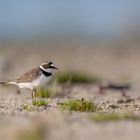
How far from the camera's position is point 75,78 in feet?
61.3

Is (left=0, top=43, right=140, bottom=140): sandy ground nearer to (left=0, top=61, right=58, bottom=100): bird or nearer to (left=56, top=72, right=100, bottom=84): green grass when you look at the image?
(left=0, top=61, right=58, bottom=100): bird

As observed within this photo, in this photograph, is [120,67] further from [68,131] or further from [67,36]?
[67,36]

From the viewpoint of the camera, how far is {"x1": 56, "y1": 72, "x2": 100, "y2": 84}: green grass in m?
17.6

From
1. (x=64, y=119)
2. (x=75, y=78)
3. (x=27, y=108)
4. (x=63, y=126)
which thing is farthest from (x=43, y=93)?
(x=63, y=126)

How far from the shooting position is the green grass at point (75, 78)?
17609mm

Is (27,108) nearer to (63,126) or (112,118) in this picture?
(112,118)

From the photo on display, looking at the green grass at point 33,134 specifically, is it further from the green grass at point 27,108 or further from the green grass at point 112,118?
the green grass at point 27,108

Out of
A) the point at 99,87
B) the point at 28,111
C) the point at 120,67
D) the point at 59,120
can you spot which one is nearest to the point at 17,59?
the point at 120,67

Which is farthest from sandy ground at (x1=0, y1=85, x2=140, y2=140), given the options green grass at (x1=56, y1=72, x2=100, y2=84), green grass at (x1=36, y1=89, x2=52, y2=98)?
green grass at (x1=56, y1=72, x2=100, y2=84)

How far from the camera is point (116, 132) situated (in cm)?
860

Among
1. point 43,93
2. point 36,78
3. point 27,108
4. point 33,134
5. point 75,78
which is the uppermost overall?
point 75,78

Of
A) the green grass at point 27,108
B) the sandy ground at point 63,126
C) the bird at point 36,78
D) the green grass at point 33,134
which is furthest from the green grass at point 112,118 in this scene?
the bird at point 36,78

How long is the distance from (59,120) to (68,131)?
57 cm

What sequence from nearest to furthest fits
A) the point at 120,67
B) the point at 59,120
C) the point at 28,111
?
the point at 59,120, the point at 28,111, the point at 120,67
